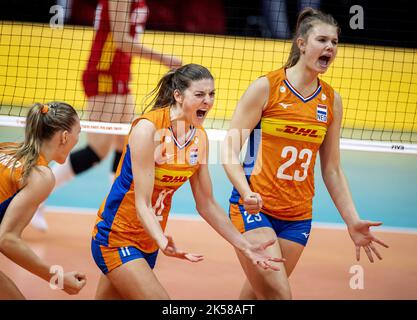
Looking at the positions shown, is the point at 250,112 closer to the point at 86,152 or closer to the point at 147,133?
the point at 147,133

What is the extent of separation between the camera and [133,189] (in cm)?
394

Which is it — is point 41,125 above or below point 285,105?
below

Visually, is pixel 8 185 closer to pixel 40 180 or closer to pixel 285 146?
pixel 40 180

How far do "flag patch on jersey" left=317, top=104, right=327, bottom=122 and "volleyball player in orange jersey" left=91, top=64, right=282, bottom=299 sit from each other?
696mm

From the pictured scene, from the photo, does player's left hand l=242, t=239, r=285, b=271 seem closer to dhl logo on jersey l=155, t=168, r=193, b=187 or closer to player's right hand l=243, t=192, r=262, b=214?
player's right hand l=243, t=192, r=262, b=214

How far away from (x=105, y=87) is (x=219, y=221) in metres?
3.21

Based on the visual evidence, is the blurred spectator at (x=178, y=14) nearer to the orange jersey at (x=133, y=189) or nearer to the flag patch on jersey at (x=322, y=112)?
the flag patch on jersey at (x=322, y=112)

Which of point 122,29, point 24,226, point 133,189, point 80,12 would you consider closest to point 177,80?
point 133,189

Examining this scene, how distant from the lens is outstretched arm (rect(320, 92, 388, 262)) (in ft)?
14.4

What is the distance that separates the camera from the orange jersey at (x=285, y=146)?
4297mm

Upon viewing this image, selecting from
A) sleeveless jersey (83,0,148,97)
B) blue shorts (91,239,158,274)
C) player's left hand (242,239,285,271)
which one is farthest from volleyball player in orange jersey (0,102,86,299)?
sleeveless jersey (83,0,148,97)

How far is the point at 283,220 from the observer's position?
437cm
